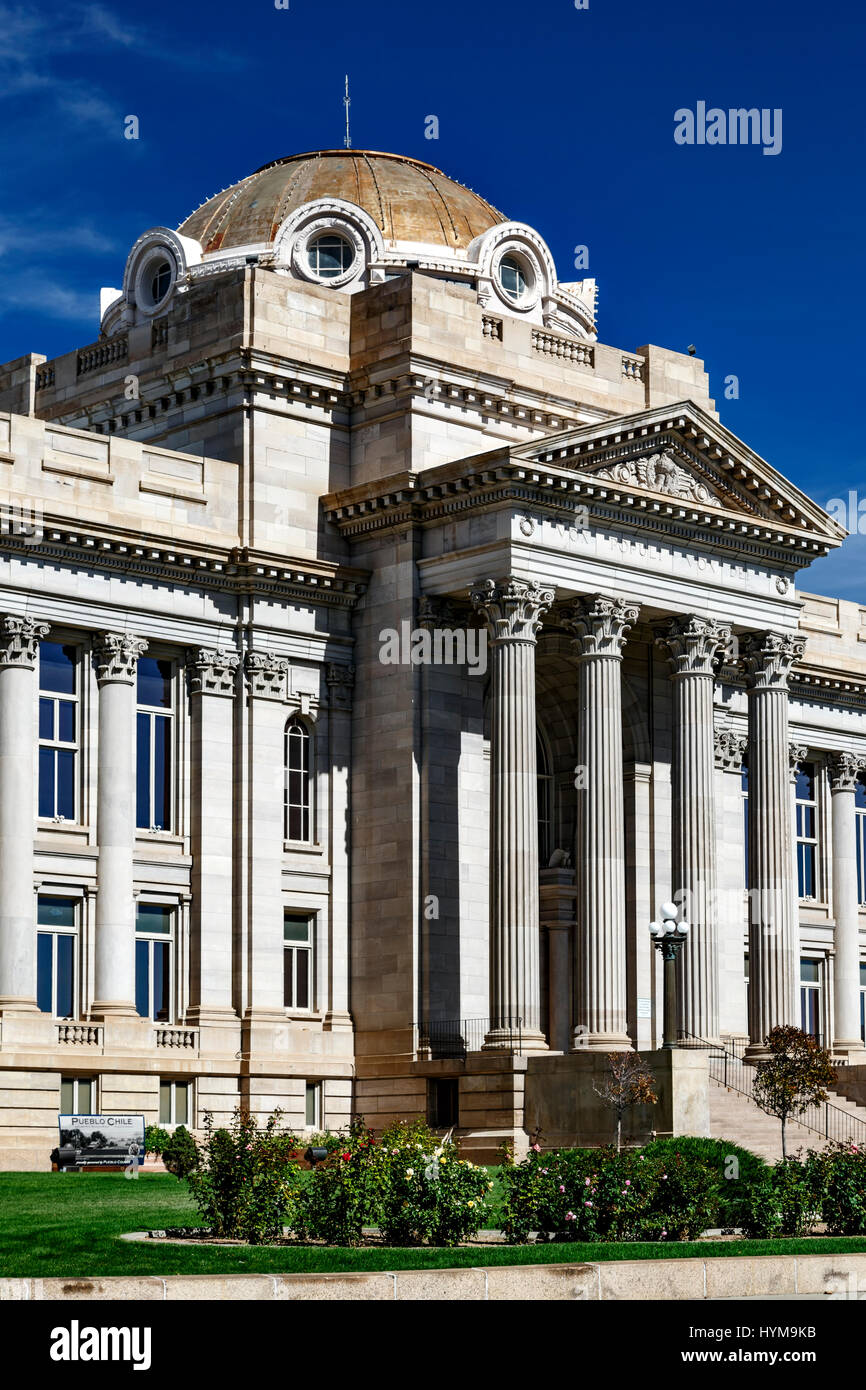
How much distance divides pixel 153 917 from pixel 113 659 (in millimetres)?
5826

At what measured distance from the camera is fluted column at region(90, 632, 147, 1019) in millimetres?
49500

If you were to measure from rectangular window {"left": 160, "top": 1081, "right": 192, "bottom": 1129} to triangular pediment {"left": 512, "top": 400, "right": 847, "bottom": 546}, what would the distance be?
15457 mm

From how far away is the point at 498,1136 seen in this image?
48.4 metres

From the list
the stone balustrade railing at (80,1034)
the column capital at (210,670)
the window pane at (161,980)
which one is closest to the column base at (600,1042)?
the window pane at (161,980)

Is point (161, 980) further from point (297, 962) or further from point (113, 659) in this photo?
point (113, 659)

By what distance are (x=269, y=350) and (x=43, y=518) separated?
7990 mm

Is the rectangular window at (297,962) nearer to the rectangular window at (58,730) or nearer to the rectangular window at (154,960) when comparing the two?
the rectangular window at (154,960)

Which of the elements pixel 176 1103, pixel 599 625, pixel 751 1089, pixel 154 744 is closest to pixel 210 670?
pixel 154 744

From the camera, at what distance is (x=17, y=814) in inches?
1900

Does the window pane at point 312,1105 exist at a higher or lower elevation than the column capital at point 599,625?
lower

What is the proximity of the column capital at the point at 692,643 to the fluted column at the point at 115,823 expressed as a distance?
12.9 m

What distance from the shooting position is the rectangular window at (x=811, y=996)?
6619 cm
